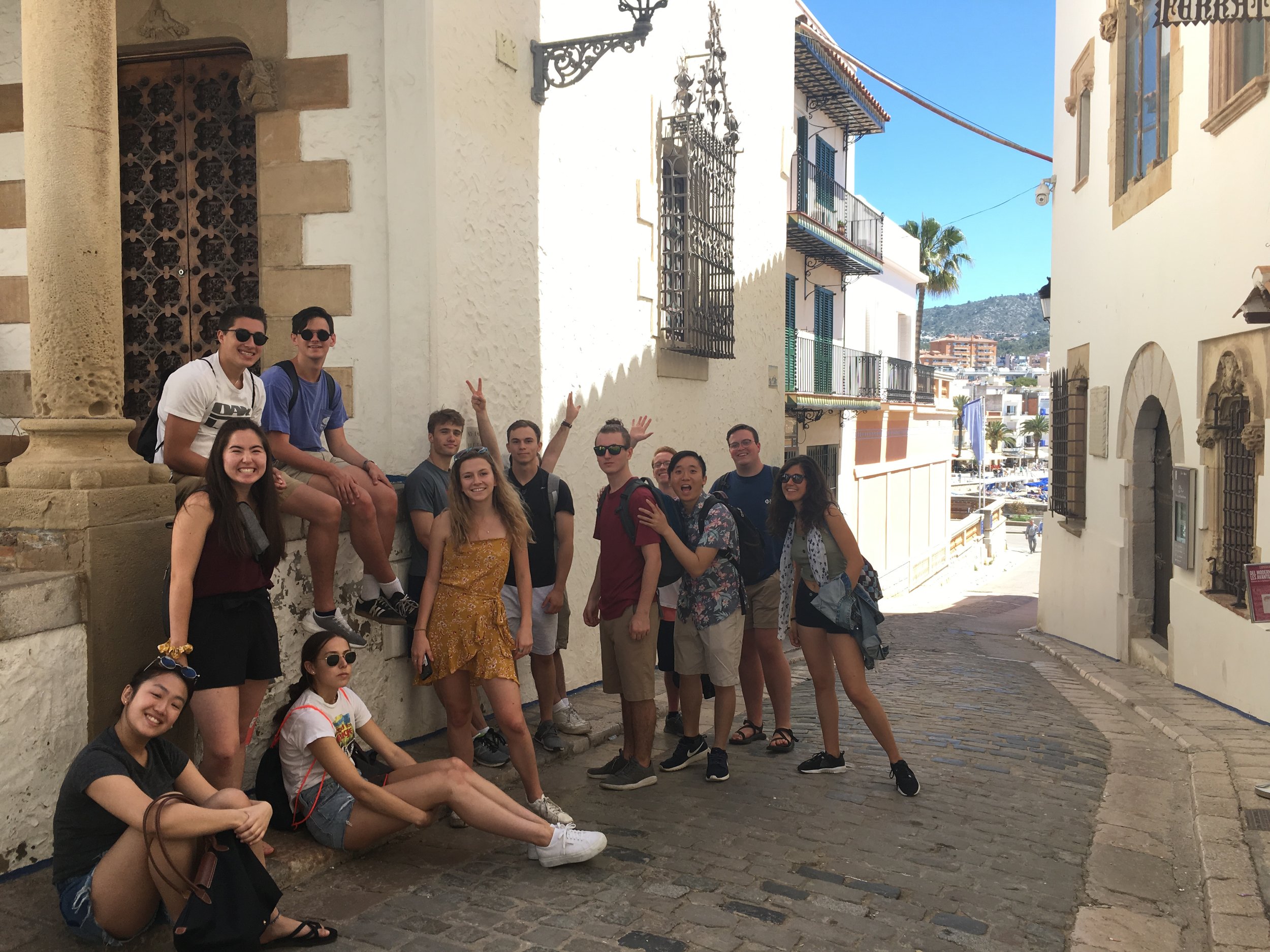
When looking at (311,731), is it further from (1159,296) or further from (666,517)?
(1159,296)

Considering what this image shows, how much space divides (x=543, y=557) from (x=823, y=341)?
16.7 meters

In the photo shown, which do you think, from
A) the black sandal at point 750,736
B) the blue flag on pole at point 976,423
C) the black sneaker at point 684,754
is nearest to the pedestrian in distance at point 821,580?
the black sneaker at point 684,754

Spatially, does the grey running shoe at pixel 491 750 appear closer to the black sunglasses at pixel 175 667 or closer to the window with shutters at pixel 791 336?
the black sunglasses at pixel 175 667

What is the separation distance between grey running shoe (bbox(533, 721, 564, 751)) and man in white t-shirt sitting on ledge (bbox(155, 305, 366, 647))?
6.45 feet

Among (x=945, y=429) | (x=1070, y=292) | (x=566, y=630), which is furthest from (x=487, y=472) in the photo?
(x=945, y=429)

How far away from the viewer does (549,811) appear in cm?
461

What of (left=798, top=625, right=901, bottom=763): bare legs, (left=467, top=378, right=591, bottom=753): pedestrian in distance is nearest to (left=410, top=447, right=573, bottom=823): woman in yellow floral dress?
(left=467, top=378, right=591, bottom=753): pedestrian in distance

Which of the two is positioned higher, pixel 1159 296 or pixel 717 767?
pixel 1159 296

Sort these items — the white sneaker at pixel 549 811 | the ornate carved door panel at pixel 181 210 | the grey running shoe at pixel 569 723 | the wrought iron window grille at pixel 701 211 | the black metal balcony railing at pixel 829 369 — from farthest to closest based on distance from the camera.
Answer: the black metal balcony railing at pixel 829 369
the wrought iron window grille at pixel 701 211
the ornate carved door panel at pixel 181 210
the grey running shoe at pixel 569 723
the white sneaker at pixel 549 811

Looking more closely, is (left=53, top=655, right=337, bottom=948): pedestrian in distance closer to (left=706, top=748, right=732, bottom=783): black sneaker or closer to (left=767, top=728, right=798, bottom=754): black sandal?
(left=706, top=748, right=732, bottom=783): black sneaker

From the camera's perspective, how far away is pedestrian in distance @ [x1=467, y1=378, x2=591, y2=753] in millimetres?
5828

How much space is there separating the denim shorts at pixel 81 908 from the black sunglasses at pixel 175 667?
1.97 feet

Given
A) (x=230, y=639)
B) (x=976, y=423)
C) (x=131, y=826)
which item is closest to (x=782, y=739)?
(x=230, y=639)

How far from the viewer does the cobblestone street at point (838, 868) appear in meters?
3.79
